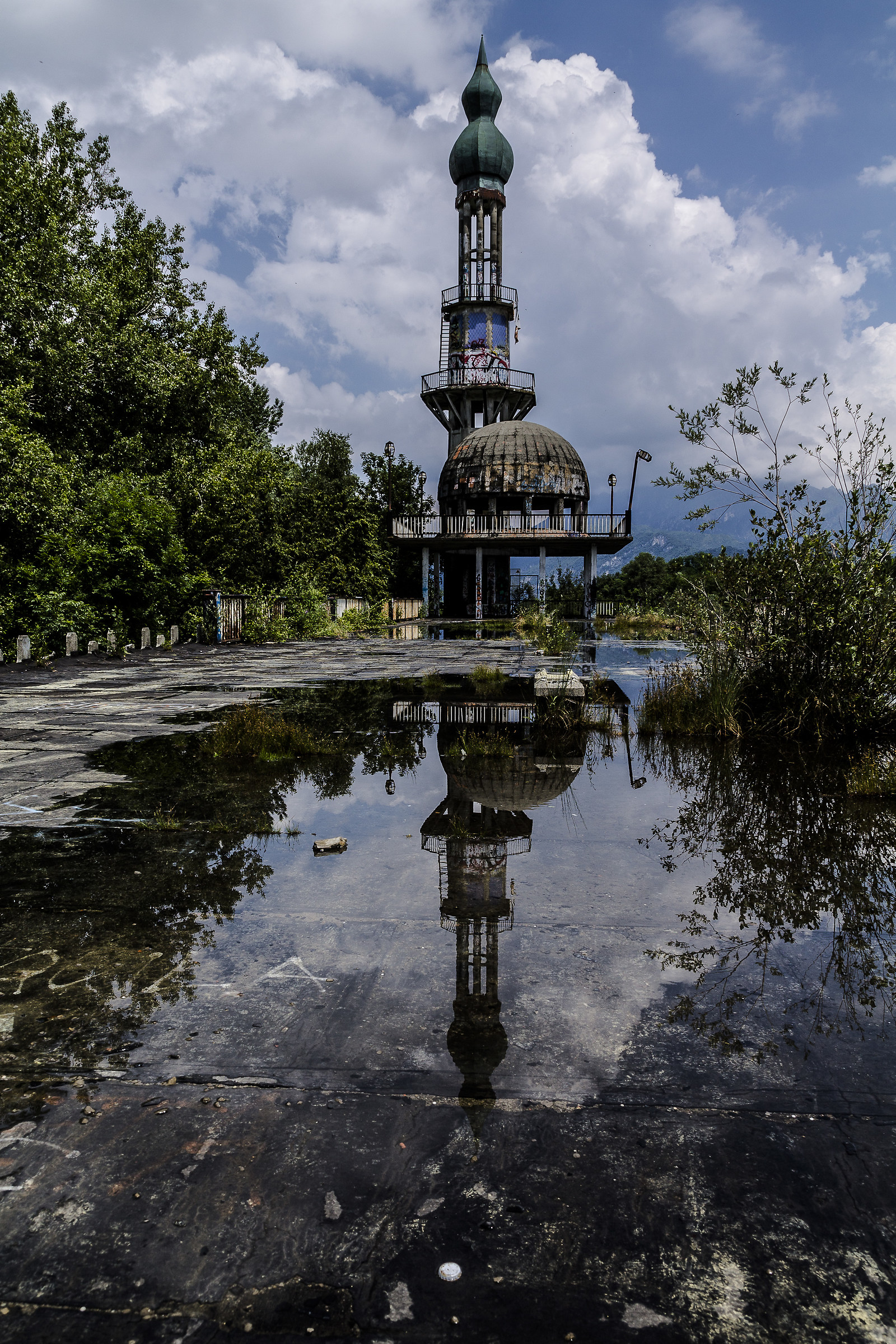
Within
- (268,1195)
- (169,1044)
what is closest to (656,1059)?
(268,1195)

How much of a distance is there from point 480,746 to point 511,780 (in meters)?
1.19

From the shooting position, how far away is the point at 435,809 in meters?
5.50

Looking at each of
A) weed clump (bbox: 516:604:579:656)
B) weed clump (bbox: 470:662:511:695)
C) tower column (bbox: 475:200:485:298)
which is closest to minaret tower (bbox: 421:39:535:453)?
tower column (bbox: 475:200:485:298)

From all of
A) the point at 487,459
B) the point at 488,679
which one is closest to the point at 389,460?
the point at 487,459

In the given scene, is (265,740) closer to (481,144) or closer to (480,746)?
A: (480,746)

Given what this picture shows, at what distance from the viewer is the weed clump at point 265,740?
7.25 meters

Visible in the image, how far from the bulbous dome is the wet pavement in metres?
43.3

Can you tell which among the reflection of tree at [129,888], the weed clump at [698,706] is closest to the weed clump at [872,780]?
the weed clump at [698,706]

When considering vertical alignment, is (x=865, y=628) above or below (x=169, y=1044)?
above

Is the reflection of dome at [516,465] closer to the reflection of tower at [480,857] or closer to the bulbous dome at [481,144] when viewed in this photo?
the bulbous dome at [481,144]

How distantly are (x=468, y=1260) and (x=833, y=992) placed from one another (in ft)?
6.39

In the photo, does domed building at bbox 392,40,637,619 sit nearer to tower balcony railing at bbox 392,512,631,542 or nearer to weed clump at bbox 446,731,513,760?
tower balcony railing at bbox 392,512,631,542

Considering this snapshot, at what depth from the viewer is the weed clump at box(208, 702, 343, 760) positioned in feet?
23.8

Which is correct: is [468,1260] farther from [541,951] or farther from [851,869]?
[851,869]
